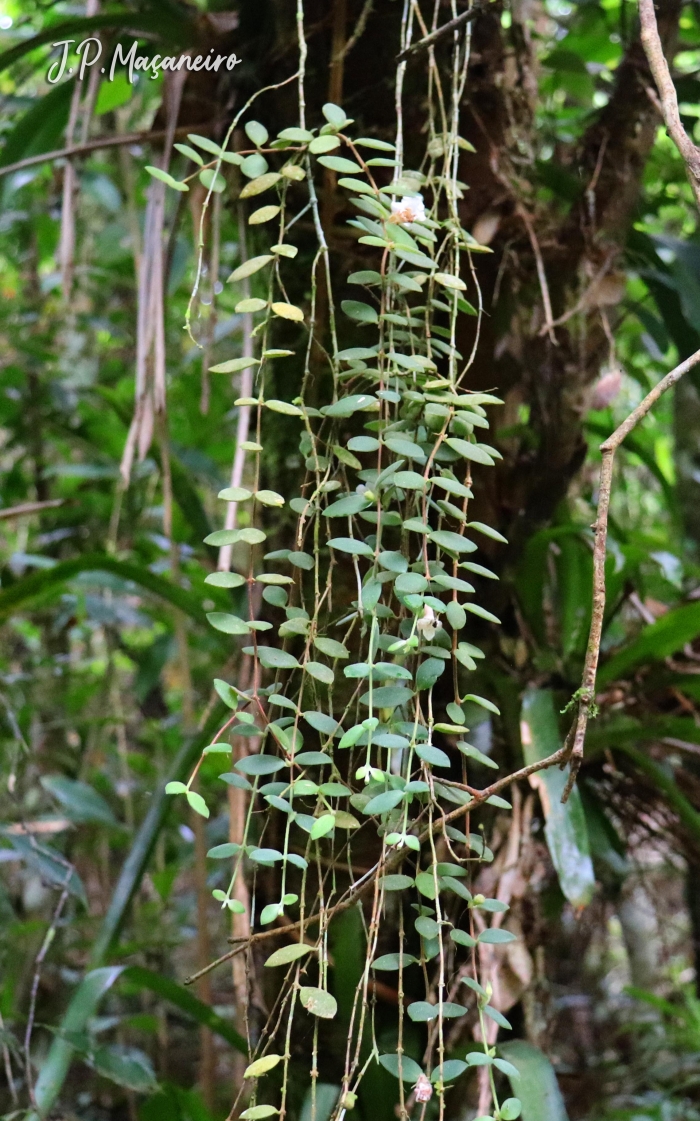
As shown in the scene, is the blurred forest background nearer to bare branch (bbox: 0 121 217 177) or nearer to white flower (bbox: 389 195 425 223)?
bare branch (bbox: 0 121 217 177)

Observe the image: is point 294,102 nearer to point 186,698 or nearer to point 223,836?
point 186,698

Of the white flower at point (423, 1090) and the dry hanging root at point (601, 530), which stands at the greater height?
the dry hanging root at point (601, 530)

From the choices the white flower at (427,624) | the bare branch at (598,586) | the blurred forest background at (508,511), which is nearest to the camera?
the bare branch at (598,586)

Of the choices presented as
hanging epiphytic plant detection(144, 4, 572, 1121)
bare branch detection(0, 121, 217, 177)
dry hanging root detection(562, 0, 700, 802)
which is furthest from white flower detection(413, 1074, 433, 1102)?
bare branch detection(0, 121, 217, 177)

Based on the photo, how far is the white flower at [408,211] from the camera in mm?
560

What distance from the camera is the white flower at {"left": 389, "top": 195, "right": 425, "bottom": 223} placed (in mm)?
560

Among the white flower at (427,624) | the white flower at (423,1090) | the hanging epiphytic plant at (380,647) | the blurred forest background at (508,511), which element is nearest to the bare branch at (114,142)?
the blurred forest background at (508,511)

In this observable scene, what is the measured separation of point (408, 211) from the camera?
0.56 m

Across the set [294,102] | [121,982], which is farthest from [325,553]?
[121,982]

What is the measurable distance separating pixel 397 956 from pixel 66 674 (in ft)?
3.72

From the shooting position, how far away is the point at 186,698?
3.24ft

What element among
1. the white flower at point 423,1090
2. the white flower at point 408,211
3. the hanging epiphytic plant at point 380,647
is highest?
the white flower at point 408,211

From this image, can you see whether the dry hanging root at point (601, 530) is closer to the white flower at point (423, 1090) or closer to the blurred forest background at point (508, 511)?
the white flower at point (423, 1090)

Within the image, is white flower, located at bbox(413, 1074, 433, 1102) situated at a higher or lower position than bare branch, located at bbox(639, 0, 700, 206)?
lower
